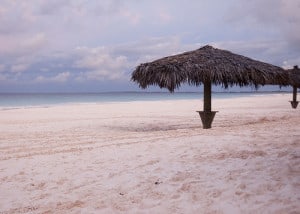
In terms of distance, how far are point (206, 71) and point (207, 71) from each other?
0.09ft

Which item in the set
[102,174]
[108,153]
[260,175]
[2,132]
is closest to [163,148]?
[108,153]

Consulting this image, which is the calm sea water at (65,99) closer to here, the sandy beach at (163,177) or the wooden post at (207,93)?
the wooden post at (207,93)

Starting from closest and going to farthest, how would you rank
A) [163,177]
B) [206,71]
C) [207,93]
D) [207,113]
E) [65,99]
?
[163,177] → [206,71] → [207,113] → [207,93] → [65,99]

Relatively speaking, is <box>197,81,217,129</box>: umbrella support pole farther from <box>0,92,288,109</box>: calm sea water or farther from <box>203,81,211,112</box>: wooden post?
<box>0,92,288,109</box>: calm sea water

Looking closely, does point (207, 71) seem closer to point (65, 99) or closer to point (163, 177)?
point (163, 177)

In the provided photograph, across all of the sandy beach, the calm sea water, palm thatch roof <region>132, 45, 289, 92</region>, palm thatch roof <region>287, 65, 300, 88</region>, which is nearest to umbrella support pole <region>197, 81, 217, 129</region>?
palm thatch roof <region>132, 45, 289, 92</region>

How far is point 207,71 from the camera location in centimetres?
888

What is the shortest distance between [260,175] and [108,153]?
2.56 m

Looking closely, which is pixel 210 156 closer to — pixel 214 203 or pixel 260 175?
pixel 260 175

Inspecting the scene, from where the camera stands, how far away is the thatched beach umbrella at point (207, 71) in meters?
8.88

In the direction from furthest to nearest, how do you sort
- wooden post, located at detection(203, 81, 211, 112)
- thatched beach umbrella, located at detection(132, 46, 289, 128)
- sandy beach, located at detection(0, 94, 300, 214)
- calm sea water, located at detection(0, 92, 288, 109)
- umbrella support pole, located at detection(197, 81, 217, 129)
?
calm sea water, located at detection(0, 92, 288, 109), wooden post, located at detection(203, 81, 211, 112), umbrella support pole, located at detection(197, 81, 217, 129), thatched beach umbrella, located at detection(132, 46, 289, 128), sandy beach, located at detection(0, 94, 300, 214)

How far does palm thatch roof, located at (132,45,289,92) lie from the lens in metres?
8.88

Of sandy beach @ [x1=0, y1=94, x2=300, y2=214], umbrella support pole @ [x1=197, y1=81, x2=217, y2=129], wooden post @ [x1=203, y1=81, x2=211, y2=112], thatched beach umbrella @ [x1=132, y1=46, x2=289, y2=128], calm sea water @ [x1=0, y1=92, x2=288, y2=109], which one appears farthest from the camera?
calm sea water @ [x1=0, y1=92, x2=288, y2=109]

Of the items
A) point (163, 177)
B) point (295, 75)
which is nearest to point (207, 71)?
point (163, 177)
